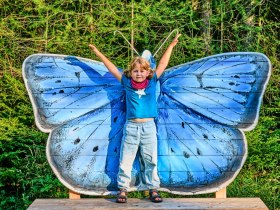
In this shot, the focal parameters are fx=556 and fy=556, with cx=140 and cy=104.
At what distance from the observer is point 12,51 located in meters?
5.54

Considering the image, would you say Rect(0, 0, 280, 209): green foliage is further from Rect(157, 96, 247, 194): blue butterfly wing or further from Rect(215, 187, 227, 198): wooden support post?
Rect(157, 96, 247, 194): blue butterfly wing

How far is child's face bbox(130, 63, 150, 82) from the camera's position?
3.50 metres

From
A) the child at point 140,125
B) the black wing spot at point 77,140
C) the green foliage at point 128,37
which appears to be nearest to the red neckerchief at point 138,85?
the child at point 140,125

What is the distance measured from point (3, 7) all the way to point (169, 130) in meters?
2.77

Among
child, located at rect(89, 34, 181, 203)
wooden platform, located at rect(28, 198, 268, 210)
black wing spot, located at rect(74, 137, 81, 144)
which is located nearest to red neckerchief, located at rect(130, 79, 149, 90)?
child, located at rect(89, 34, 181, 203)

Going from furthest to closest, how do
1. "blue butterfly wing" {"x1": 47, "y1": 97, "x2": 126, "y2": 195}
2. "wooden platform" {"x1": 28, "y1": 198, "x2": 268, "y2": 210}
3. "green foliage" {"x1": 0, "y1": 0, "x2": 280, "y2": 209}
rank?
"green foliage" {"x1": 0, "y1": 0, "x2": 280, "y2": 209} → "blue butterfly wing" {"x1": 47, "y1": 97, "x2": 126, "y2": 195} → "wooden platform" {"x1": 28, "y1": 198, "x2": 268, "y2": 210}

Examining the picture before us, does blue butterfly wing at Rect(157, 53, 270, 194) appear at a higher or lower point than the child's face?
lower

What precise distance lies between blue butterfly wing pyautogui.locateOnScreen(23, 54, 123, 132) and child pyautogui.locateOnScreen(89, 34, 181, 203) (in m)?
0.18

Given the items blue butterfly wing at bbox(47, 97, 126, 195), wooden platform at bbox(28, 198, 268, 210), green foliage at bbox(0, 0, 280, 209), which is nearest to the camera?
wooden platform at bbox(28, 198, 268, 210)

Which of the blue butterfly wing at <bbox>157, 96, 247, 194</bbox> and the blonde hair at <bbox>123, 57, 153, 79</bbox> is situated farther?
the blue butterfly wing at <bbox>157, 96, 247, 194</bbox>

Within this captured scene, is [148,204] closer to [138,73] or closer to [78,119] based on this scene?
[78,119]

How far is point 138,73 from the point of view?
138 inches

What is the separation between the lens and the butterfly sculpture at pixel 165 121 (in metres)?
3.64

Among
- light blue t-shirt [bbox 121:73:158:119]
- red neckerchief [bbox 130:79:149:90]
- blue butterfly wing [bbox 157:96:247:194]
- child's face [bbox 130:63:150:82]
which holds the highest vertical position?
child's face [bbox 130:63:150:82]
